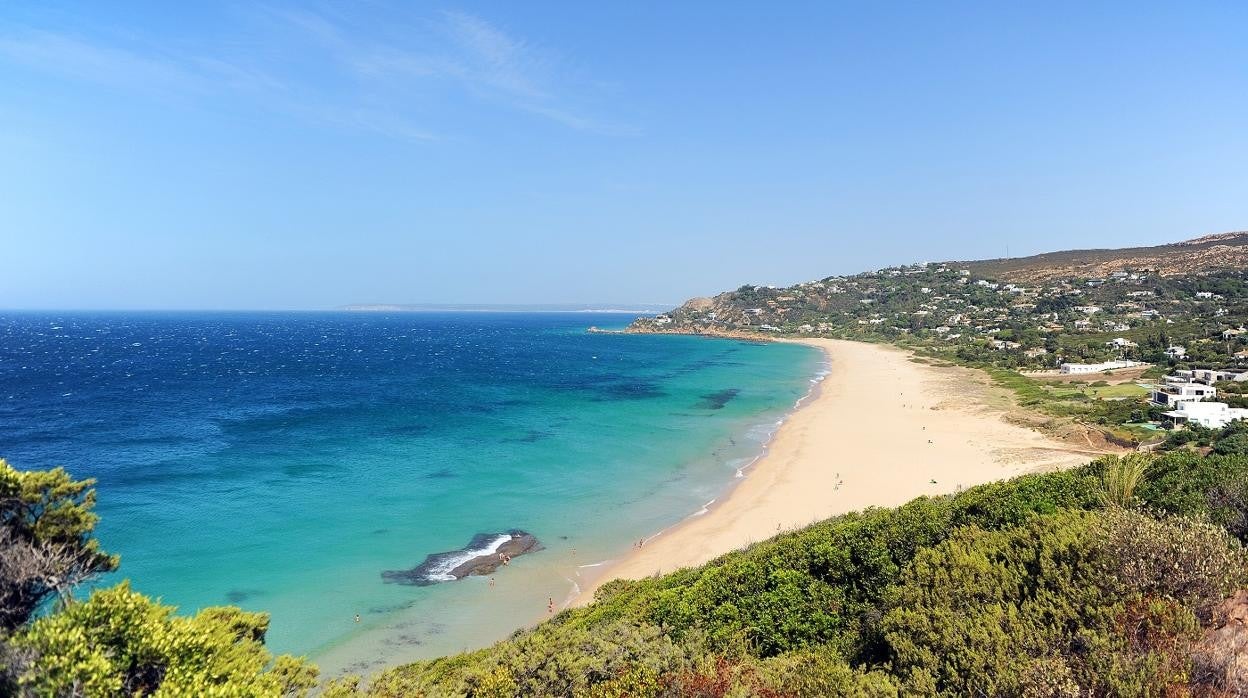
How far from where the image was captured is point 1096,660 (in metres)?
6.07

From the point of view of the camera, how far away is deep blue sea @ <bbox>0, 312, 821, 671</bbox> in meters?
19.5

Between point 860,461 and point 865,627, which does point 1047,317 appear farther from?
point 865,627

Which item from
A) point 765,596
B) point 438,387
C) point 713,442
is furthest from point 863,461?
point 438,387

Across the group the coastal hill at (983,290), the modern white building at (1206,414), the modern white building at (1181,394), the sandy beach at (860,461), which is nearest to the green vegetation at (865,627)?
the sandy beach at (860,461)

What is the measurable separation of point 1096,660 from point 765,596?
18.8 feet

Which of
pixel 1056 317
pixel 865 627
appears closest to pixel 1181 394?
pixel 865 627

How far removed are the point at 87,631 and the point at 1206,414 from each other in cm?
4929

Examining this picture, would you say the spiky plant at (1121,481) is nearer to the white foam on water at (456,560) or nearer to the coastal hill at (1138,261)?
the white foam on water at (456,560)

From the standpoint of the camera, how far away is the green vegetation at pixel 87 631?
20.2 feet

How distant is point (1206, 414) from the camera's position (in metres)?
34.3

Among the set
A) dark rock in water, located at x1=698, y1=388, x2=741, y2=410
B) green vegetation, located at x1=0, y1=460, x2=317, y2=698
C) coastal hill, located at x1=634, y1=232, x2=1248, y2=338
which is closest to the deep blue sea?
dark rock in water, located at x1=698, y1=388, x2=741, y2=410

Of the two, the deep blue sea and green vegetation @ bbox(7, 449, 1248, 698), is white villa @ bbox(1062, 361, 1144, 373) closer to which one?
the deep blue sea

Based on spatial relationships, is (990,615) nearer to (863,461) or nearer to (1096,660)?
(1096,660)

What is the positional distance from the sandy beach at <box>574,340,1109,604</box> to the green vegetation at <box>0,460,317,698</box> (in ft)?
41.2
